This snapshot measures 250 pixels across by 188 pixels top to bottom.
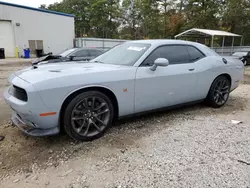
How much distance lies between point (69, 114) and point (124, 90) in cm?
84

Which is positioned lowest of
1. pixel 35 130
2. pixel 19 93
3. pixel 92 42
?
pixel 35 130

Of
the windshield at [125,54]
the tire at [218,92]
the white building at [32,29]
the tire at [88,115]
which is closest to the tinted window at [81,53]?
the windshield at [125,54]

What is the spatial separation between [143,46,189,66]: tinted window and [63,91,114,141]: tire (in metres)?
0.96

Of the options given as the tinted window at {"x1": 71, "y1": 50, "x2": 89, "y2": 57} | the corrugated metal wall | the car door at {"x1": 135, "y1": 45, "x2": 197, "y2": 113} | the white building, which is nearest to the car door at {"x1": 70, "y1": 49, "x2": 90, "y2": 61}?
the tinted window at {"x1": 71, "y1": 50, "x2": 89, "y2": 57}

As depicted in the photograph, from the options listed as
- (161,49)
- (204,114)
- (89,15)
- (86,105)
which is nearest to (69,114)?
(86,105)

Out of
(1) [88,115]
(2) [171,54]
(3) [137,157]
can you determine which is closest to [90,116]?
(1) [88,115]

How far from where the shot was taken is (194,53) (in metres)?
4.01

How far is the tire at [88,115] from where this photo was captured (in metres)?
2.64

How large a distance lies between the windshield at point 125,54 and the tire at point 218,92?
175cm

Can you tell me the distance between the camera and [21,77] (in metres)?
2.71

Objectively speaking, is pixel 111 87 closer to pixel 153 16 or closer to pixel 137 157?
pixel 137 157

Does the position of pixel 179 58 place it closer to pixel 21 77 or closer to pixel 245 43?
pixel 21 77

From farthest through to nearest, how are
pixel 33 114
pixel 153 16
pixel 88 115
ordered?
pixel 153 16 → pixel 88 115 → pixel 33 114

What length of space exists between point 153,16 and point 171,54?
96.1 feet
